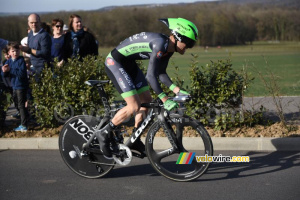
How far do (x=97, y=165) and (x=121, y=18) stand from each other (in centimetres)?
2121

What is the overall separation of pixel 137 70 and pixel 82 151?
1.22 meters

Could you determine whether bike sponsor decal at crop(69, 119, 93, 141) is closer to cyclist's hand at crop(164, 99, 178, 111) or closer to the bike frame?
the bike frame

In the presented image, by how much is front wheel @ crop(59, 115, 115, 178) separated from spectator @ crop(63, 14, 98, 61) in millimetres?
3024

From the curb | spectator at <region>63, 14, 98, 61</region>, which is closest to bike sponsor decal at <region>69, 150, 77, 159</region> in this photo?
the curb

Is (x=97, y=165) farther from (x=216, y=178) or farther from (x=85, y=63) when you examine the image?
(x=85, y=63)

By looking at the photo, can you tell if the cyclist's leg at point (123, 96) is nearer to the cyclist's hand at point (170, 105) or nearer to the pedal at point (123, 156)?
the pedal at point (123, 156)

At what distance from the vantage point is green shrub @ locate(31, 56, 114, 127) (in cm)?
727

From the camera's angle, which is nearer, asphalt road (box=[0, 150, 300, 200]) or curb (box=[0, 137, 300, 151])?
asphalt road (box=[0, 150, 300, 200])

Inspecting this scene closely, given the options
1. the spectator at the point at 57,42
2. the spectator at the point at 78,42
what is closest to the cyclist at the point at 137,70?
the spectator at the point at 78,42

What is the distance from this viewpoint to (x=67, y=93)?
287 inches

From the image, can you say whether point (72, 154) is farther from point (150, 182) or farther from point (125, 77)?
point (125, 77)

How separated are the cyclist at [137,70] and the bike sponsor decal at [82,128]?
0.76 feet

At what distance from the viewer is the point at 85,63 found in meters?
7.47

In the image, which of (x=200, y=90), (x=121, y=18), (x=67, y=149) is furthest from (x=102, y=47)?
(x=67, y=149)
